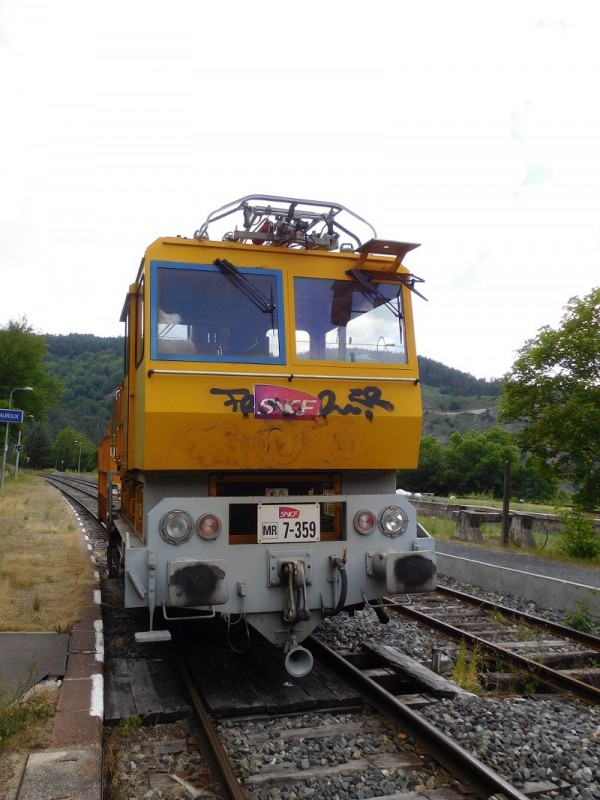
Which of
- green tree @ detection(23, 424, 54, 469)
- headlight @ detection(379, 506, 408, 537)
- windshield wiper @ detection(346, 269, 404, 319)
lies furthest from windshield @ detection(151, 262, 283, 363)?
green tree @ detection(23, 424, 54, 469)

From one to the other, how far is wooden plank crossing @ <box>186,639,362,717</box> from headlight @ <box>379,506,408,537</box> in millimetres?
1259

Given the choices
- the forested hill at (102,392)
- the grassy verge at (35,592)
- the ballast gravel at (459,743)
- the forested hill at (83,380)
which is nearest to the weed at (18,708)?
the grassy verge at (35,592)

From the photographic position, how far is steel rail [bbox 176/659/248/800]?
3.91 m

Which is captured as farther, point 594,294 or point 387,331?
point 594,294

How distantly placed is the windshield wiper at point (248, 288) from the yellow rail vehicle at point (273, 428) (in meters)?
0.01

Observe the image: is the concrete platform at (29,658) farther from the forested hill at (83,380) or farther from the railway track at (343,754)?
the forested hill at (83,380)

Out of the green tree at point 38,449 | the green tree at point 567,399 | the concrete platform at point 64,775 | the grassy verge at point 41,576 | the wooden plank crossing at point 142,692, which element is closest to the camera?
the concrete platform at point 64,775

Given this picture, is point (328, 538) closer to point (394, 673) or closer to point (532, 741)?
point (394, 673)

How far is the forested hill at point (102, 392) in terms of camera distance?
125688mm

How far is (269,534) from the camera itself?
215 inches

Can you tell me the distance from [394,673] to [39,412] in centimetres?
5325

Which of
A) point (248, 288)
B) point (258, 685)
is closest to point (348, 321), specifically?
point (248, 288)

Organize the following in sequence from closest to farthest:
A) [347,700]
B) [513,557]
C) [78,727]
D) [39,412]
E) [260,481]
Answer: [78,727]
[347,700]
[260,481]
[513,557]
[39,412]

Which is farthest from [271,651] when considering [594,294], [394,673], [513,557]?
[594,294]
